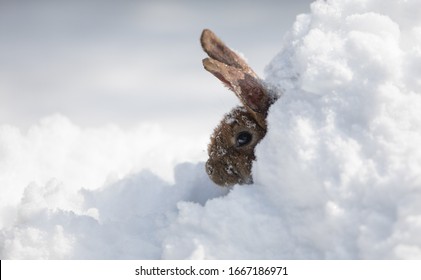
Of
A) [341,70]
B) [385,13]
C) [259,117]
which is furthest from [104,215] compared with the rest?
[385,13]

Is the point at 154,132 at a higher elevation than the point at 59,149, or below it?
higher

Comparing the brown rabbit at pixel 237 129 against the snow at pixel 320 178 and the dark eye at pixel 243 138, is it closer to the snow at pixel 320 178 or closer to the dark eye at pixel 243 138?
the dark eye at pixel 243 138

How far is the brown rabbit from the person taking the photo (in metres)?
3.67

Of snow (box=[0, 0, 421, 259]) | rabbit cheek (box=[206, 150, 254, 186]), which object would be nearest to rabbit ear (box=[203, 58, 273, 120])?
snow (box=[0, 0, 421, 259])

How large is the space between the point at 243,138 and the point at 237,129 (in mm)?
92

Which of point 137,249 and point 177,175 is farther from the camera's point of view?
point 177,175

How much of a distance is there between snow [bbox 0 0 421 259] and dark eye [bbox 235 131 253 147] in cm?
52

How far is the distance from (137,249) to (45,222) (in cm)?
69

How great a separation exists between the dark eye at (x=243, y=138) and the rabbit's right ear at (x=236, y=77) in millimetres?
190

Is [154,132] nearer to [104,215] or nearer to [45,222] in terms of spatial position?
[104,215]

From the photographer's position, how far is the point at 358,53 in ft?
9.92

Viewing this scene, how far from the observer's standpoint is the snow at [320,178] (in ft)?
8.49

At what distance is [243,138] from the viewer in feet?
13.1

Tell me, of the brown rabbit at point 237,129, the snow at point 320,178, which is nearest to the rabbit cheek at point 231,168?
the brown rabbit at point 237,129
